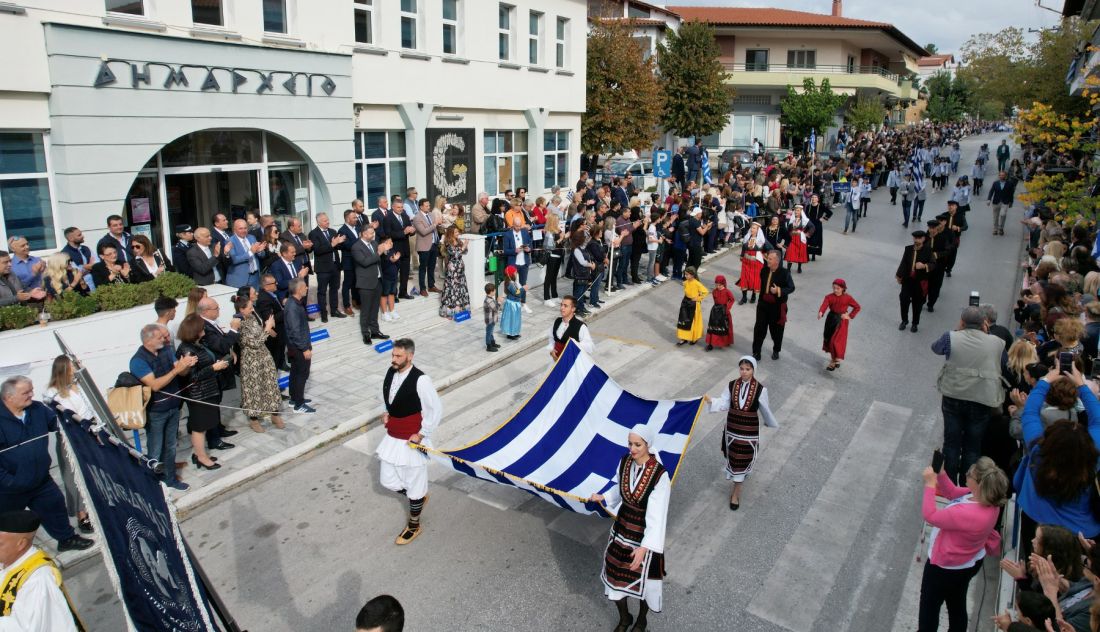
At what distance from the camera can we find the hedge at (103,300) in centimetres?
929

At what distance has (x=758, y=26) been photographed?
53.6m

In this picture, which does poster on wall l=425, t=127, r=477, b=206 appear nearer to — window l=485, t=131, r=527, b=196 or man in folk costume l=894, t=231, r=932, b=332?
window l=485, t=131, r=527, b=196

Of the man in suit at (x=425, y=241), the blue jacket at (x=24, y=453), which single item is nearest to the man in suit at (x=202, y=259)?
the man in suit at (x=425, y=241)

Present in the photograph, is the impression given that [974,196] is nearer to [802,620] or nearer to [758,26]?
[758,26]

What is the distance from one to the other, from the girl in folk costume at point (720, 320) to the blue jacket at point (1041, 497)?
22.7ft

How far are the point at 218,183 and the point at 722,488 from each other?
12173 mm

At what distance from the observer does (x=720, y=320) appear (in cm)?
1373

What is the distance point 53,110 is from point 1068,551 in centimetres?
1405

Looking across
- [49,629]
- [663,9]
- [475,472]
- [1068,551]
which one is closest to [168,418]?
[475,472]

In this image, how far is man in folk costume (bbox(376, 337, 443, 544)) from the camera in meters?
7.48

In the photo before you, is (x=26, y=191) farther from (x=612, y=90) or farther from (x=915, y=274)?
(x=612, y=90)

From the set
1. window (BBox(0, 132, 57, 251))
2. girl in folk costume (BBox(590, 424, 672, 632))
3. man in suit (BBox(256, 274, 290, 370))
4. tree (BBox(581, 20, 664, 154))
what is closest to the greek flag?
girl in folk costume (BBox(590, 424, 672, 632))

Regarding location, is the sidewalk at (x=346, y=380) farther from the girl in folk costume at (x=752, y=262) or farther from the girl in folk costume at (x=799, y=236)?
the girl in folk costume at (x=799, y=236)

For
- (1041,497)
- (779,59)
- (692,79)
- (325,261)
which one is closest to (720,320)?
(325,261)
